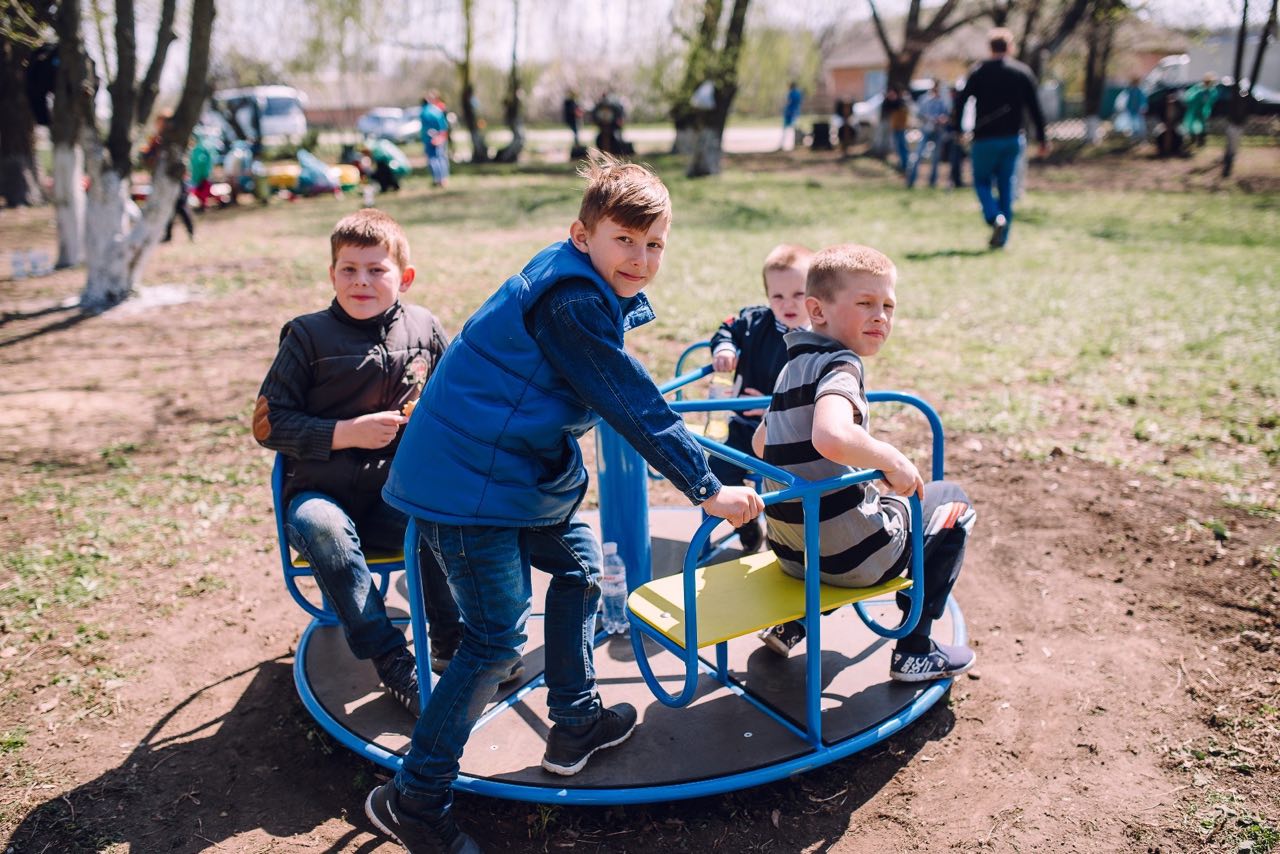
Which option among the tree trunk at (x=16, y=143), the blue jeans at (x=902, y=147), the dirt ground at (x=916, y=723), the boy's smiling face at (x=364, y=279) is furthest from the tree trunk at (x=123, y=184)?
the blue jeans at (x=902, y=147)

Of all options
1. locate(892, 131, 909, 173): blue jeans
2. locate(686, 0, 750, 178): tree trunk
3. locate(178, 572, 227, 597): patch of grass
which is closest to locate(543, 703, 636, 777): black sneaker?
locate(178, 572, 227, 597): patch of grass

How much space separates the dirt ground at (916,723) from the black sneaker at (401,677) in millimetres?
246

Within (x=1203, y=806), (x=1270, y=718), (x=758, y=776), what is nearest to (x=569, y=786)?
(x=758, y=776)

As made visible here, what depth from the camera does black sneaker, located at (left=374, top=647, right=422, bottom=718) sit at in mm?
3064

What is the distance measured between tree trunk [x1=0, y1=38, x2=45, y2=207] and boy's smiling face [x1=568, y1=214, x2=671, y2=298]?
18.5m

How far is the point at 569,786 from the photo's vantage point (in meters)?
2.72

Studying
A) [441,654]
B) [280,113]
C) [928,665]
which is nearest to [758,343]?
[928,665]

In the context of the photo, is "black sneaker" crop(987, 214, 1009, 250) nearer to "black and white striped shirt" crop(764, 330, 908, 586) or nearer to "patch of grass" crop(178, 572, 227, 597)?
"black and white striped shirt" crop(764, 330, 908, 586)

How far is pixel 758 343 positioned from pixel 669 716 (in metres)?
1.67

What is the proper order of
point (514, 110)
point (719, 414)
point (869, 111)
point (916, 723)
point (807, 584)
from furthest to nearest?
1. point (869, 111)
2. point (514, 110)
3. point (719, 414)
4. point (916, 723)
5. point (807, 584)

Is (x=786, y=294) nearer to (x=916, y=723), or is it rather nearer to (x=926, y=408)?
(x=926, y=408)

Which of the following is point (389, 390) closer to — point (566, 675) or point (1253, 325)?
point (566, 675)

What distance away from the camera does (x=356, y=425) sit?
314cm

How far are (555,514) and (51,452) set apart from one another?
4.78 metres
